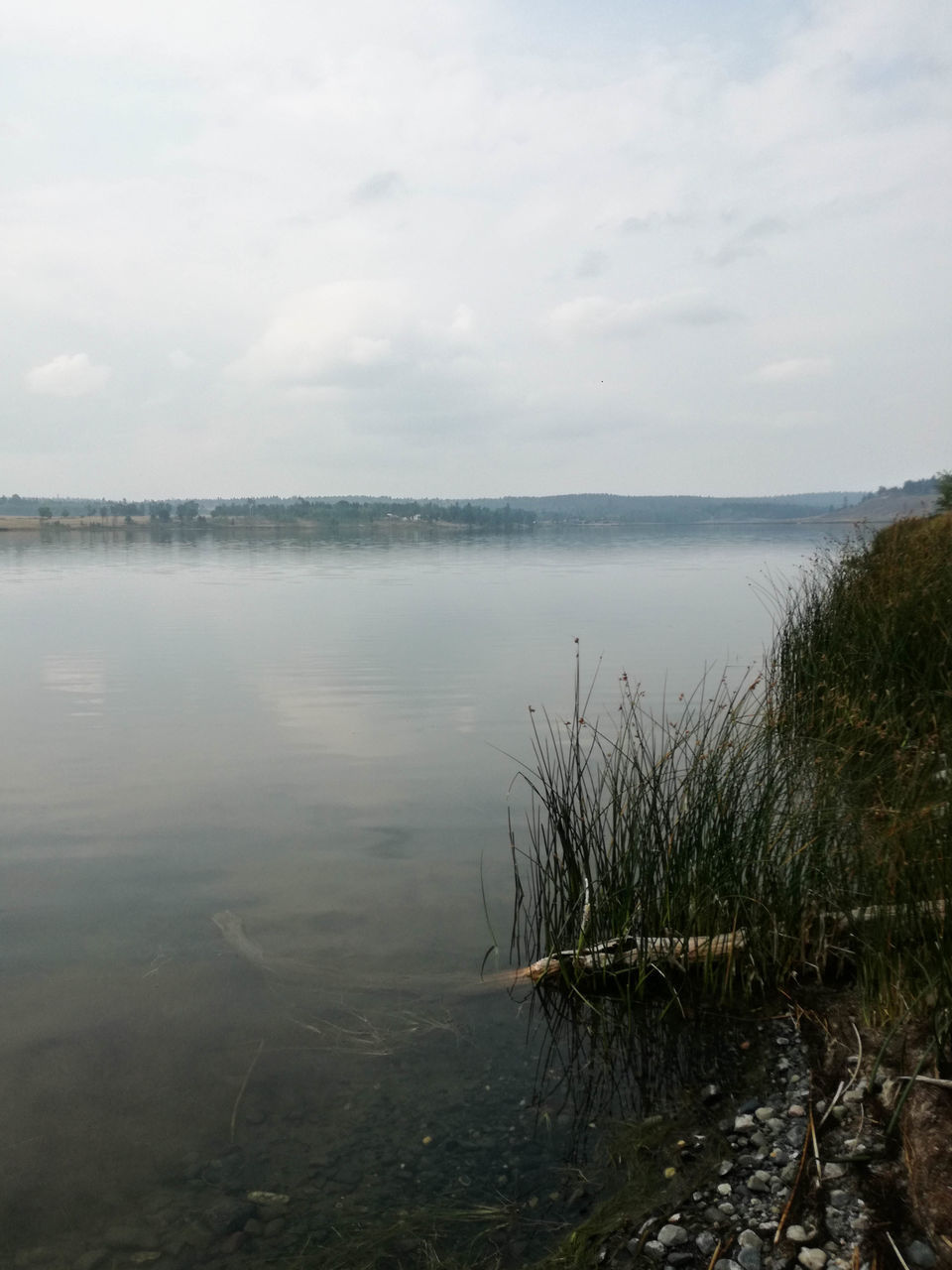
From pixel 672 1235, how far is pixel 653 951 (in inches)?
67.9

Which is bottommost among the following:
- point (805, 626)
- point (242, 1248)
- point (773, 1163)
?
point (242, 1248)

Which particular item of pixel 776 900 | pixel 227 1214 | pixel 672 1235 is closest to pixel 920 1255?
pixel 672 1235

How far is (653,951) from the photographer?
460 centimetres

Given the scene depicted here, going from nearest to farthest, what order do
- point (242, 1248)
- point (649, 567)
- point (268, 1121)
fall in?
point (242, 1248) < point (268, 1121) < point (649, 567)

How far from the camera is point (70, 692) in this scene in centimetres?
1316

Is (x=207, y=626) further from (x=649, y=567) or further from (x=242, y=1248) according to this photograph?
(x=649, y=567)

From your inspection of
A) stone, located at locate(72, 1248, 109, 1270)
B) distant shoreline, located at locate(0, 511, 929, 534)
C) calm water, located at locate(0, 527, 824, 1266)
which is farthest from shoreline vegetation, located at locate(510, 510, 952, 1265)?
distant shoreline, located at locate(0, 511, 929, 534)

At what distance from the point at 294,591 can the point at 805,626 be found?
874 inches

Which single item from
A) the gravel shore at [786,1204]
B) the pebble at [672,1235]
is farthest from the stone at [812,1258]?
the pebble at [672,1235]

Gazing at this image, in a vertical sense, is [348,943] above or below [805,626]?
below

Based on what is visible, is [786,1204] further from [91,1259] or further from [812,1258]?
[91,1259]

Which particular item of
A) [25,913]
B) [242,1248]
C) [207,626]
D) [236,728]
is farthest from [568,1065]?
[207,626]

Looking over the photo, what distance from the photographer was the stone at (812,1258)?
105 inches

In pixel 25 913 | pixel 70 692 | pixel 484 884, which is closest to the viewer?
pixel 25 913
